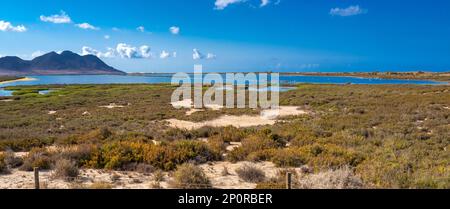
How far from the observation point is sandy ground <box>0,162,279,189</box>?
8.74 meters

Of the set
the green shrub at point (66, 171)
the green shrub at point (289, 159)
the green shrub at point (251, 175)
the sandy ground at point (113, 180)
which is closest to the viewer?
the sandy ground at point (113, 180)

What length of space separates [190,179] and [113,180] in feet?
7.27

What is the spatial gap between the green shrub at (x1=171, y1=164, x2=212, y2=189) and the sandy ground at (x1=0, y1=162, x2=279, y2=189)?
0.24m

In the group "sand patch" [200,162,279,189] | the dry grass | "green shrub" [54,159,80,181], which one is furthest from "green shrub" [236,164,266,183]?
"green shrub" [54,159,80,181]

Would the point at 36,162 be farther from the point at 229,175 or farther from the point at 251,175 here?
the point at 251,175

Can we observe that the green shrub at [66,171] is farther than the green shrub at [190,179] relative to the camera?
Yes

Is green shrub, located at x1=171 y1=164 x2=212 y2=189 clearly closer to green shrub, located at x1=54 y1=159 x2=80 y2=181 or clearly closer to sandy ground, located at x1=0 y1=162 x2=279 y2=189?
sandy ground, located at x1=0 y1=162 x2=279 y2=189

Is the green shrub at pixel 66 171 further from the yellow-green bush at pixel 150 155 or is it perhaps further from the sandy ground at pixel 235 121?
the sandy ground at pixel 235 121

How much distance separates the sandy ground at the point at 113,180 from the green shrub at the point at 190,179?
24cm

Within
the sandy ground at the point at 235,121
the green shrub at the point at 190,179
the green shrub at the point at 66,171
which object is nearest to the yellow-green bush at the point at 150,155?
the green shrub at the point at 66,171

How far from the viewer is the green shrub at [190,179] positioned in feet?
27.8

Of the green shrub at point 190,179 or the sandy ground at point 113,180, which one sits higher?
the green shrub at point 190,179
